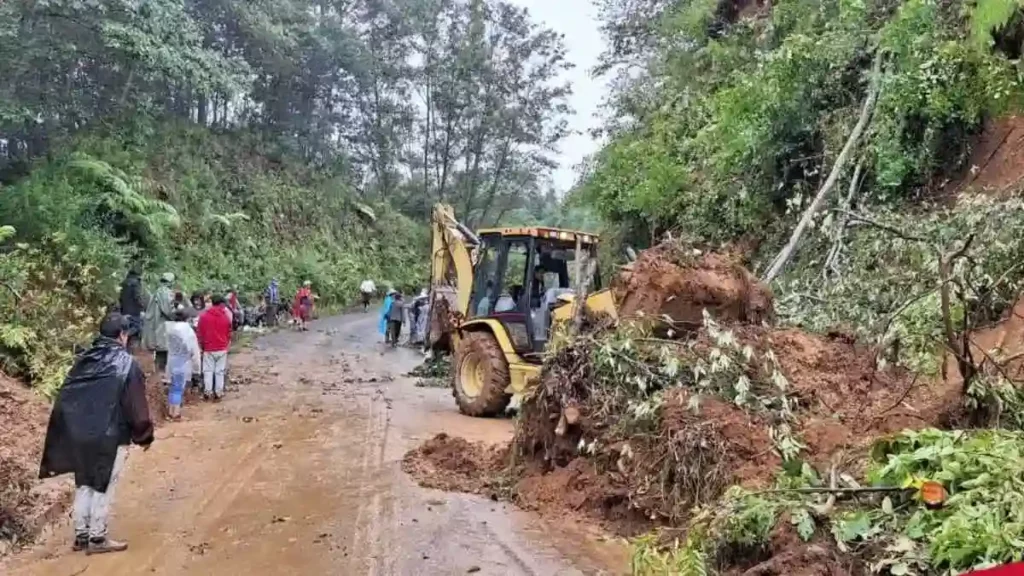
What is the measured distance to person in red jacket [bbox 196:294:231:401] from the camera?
12.0m

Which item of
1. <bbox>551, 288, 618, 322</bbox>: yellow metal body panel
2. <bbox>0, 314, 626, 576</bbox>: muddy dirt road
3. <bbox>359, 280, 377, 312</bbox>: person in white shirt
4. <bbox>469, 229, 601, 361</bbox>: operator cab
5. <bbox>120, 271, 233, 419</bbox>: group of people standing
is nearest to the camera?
<bbox>0, 314, 626, 576</bbox>: muddy dirt road

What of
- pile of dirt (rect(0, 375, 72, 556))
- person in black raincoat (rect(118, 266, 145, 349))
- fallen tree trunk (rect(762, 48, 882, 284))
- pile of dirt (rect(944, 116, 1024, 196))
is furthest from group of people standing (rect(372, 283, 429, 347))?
pile of dirt (rect(944, 116, 1024, 196))

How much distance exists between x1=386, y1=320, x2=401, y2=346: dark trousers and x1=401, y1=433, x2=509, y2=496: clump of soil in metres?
12.9

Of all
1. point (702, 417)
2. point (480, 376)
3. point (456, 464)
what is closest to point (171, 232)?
point (480, 376)

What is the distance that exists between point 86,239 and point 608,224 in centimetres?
1013

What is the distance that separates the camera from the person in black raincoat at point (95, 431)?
5.70 metres

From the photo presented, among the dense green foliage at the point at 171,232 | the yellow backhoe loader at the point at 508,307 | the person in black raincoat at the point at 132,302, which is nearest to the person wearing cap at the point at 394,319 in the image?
the dense green foliage at the point at 171,232

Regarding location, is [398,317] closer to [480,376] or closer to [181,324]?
[480,376]

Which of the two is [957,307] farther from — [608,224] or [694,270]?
[608,224]

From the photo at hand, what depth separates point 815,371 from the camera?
23.1 ft

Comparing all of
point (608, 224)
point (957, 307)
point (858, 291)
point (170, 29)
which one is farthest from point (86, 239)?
point (957, 307)

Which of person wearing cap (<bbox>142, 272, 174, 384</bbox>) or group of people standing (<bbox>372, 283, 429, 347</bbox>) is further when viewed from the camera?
group of people standing (<bbox>372, 283, 429, 347</bbox>)

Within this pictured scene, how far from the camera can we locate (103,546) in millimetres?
5734

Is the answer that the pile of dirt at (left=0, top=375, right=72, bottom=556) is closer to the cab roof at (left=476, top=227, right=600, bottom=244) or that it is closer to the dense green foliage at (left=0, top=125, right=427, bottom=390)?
the dense green foliage at (left=0, top=125, right=427, bottom=390)
